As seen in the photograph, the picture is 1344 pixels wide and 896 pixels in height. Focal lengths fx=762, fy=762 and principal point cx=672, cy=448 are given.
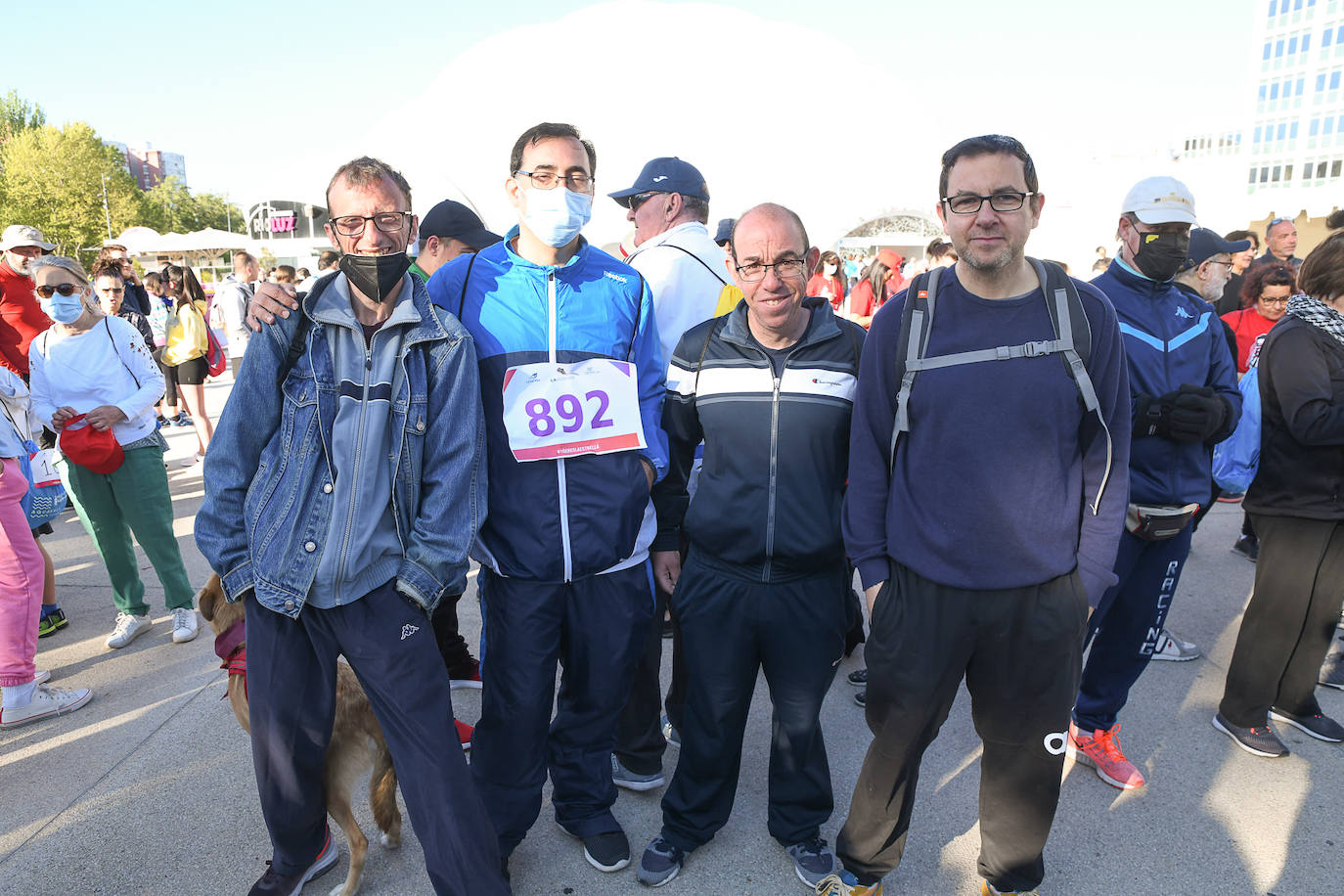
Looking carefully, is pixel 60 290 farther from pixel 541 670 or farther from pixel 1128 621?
pixel 1128 621

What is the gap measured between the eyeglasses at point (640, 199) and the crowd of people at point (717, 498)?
0.58 meters

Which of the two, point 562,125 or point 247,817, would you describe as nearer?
point 562,125

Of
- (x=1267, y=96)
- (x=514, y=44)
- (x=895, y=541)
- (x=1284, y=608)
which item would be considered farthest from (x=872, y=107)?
(x=1267, y=96)

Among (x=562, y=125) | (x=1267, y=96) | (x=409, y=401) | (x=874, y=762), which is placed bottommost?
(x=874, y=762)

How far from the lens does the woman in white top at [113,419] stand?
3.93 m

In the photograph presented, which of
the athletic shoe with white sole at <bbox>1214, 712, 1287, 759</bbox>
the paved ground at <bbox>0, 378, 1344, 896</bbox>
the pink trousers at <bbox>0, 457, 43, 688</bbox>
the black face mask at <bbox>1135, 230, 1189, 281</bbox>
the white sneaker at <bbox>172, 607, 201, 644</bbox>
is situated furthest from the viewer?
the white sneaker at <bbox>172, 607, 201, 644</bbox>

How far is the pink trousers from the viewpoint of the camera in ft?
11.4

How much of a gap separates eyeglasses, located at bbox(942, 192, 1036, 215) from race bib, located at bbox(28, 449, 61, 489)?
4615 mm

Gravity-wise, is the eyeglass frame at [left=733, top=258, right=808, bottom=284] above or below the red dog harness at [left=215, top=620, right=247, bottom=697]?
above

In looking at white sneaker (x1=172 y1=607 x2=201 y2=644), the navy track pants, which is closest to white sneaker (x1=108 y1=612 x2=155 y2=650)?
white sneaker (x1=172 y1=607 x2=201 y2=644)

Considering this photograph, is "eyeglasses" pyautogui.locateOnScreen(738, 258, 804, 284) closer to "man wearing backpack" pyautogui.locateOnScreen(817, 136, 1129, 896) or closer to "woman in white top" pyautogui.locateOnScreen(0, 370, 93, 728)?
"man wearing backpack" pyautogui.locateOnScreen(817, 136, 1129, 896)

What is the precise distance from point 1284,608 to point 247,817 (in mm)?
4245

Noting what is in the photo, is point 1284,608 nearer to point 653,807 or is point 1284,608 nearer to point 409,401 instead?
point 653,807

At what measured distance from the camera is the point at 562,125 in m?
2.46
